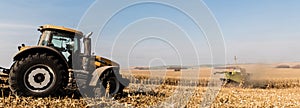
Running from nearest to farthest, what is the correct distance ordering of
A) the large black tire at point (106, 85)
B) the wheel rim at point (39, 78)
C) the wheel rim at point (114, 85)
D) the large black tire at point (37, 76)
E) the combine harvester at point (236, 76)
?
the large black tire at point (37, 76), the wheel rim at point (39, 78), the large black tire at point (106, 85), the wheel rim at point (114, 85), the combine harvester at point (236, 76)

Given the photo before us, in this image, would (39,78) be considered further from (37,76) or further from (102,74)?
(102,74)

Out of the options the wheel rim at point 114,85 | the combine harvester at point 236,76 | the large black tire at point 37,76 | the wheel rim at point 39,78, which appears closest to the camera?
the large black tire at point 37,76

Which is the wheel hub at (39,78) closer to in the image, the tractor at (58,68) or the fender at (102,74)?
the tractor at (58,68)

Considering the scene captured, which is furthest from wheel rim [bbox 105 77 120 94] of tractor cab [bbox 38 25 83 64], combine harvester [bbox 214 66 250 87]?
combine harvester [bbox 214 66 250 87]

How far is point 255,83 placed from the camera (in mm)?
Result: 20625

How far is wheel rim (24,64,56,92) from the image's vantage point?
7.11 m

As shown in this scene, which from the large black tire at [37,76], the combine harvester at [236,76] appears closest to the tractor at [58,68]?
the large black tire at [37,76]

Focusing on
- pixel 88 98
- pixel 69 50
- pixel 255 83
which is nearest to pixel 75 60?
pixel 69 50

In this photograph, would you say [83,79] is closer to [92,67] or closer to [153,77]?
[92,67]

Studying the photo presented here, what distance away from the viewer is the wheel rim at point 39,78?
7.11 m

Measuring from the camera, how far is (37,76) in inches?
283

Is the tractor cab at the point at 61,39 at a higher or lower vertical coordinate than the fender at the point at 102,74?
higher

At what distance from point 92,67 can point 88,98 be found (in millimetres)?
1206

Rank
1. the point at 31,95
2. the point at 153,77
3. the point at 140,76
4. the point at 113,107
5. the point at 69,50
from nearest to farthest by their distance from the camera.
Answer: the point at 113,107
the point at 31,95
the point at 69,50
the point at 153,77
the point at 140,76
